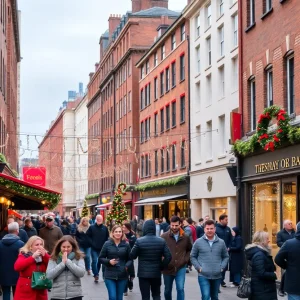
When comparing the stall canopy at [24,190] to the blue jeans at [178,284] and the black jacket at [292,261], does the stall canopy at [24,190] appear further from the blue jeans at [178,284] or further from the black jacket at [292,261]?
the black jacket at [292,261]

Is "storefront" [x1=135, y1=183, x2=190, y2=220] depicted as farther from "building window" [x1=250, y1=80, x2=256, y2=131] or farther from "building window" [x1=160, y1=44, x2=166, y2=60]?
"building window" [x1=250, y1=80, x2=256, y2=131]

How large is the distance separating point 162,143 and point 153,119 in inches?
149

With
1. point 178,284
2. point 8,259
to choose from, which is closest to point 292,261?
point 178,284

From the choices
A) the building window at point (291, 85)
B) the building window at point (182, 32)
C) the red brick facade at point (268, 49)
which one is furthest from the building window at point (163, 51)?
the building window at point (291, 85)

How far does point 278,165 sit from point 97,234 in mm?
5398

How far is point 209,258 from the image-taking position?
536 inches

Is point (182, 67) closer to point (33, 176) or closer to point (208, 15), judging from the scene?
point (208, 15)

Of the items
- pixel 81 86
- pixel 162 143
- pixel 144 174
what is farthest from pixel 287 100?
pixel 81 86

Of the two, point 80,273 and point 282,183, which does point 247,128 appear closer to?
point 282,183

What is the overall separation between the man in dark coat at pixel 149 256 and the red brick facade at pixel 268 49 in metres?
8.52

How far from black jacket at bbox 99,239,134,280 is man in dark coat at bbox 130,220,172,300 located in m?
0.28

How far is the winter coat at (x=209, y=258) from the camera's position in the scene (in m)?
13.6

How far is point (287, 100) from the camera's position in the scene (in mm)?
21453

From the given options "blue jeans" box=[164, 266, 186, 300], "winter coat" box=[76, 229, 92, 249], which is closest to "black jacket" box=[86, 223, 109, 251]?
"winter coat" box=[76, 229, 92, 249]
